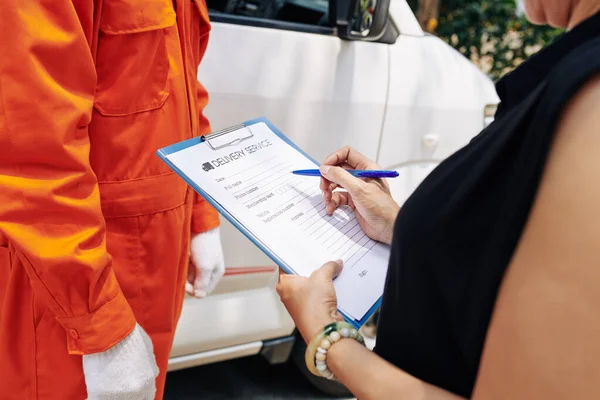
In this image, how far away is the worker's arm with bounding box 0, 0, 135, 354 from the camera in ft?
2.85

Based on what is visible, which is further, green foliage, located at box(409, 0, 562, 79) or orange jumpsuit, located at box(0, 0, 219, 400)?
green foliage, located at box(409, 0, 562, 79)

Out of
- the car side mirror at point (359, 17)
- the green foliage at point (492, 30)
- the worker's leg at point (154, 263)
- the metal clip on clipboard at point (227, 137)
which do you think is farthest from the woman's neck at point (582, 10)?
the green foliage at point (492, 30)

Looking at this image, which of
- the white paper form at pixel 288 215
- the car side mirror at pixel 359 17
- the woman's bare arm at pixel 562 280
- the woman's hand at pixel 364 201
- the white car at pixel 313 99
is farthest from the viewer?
the car side mirror at pixel 359 17

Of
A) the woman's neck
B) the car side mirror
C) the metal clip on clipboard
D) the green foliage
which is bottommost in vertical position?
the green foliage

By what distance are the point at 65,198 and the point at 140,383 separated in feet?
1.26

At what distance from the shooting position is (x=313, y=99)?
6.59 ft

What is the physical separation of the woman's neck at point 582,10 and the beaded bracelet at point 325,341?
1.60 ft

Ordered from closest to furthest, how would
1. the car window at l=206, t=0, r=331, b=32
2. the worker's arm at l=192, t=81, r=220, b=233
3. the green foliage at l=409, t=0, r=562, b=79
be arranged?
the worker's arm at l=192, t=81, r=220, b=233 → the car window at l=206, t=0, r=331, b=32 → the green foliage at l=409, t=0, r=562, b=79

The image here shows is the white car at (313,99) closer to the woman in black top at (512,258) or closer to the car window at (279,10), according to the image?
the car window at (279,10)

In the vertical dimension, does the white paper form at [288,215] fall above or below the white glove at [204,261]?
above

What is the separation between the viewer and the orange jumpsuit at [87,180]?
890mm

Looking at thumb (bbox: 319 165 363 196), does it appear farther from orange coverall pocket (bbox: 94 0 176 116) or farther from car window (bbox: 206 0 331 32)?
car window (bbox: 206 0 331 32)

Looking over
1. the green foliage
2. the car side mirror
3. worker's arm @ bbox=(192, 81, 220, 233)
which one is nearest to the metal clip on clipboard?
worker's arm @ bbox=(192, 81, 220, 233)

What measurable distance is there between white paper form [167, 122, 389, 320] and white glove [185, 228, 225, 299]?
1.05 ft
